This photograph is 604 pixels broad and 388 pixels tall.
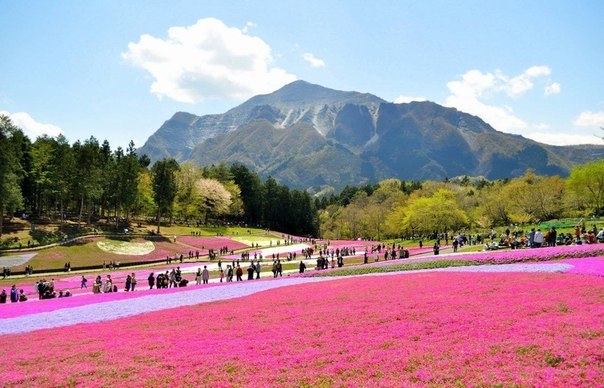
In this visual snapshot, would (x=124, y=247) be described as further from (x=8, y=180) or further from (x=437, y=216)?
(x=437, y=216)

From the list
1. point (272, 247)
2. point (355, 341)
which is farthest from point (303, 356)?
point (272, 247)

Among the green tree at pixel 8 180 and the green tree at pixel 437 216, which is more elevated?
the green tree at pixel 8 180

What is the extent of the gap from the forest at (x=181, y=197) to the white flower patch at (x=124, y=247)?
11888mm

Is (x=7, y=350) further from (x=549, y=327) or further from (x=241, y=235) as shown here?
(x=241, y=235)

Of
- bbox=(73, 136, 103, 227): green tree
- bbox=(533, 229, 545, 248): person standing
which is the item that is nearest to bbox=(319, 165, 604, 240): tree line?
bbox=(533, 229, 545, 248): person standing

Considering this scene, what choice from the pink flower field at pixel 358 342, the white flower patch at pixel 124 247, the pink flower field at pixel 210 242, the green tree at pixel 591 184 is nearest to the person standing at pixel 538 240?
the pink flower field at pixel 358 342

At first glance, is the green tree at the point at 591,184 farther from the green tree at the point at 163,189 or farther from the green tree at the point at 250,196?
the green tree at the point at 250,196

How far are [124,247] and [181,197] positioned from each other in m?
52.8

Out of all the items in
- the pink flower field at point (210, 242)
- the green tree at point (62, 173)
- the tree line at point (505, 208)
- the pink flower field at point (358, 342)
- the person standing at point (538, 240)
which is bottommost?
the pink flower field at point (210, 242)

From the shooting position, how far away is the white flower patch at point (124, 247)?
77.0 metres

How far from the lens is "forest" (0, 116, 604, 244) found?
87438 millimetres

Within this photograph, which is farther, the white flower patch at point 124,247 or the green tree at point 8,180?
the white flower patch at point 124,247

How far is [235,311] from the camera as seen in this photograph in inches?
997

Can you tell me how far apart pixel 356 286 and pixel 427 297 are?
7651 mm
